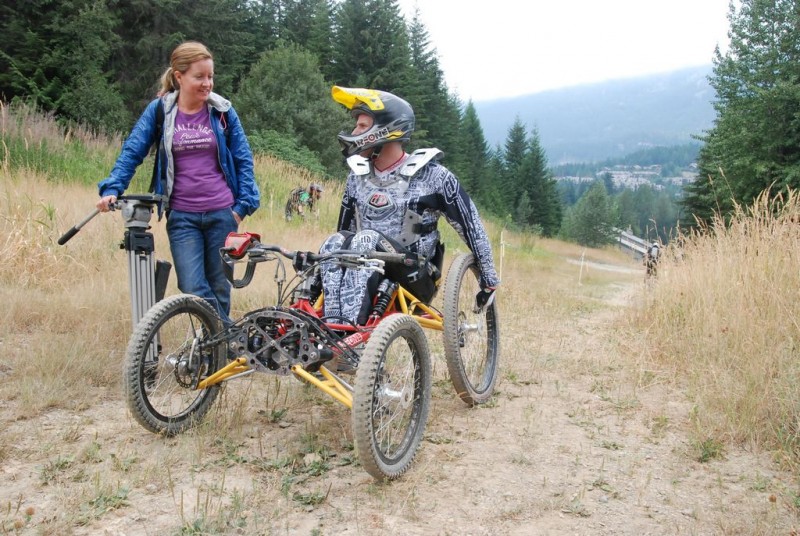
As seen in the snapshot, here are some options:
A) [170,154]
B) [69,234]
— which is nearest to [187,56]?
[170,154]

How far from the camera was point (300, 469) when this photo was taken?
330 centimetres

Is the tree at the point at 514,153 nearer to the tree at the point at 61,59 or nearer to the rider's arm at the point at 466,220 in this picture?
the tree at the point at 61,59

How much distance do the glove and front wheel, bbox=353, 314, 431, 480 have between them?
107cm

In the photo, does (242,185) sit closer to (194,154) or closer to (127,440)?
(194,154)

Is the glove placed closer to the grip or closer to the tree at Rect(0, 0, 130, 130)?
the grip

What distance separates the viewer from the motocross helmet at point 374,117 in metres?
3.90

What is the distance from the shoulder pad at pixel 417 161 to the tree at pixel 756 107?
23.2m

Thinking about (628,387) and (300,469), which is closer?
(300,469)

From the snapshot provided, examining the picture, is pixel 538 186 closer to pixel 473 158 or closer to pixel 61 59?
pixel 473 158

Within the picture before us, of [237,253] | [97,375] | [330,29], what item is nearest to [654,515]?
[237,253]

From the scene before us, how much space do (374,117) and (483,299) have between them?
4.54ft

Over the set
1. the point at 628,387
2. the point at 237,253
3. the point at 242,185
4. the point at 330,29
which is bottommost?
the point at 628,387

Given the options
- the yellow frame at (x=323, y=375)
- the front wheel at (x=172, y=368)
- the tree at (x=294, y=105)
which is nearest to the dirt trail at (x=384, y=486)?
the front wheel at (x=172, y=368)

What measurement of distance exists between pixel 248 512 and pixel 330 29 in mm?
43135
